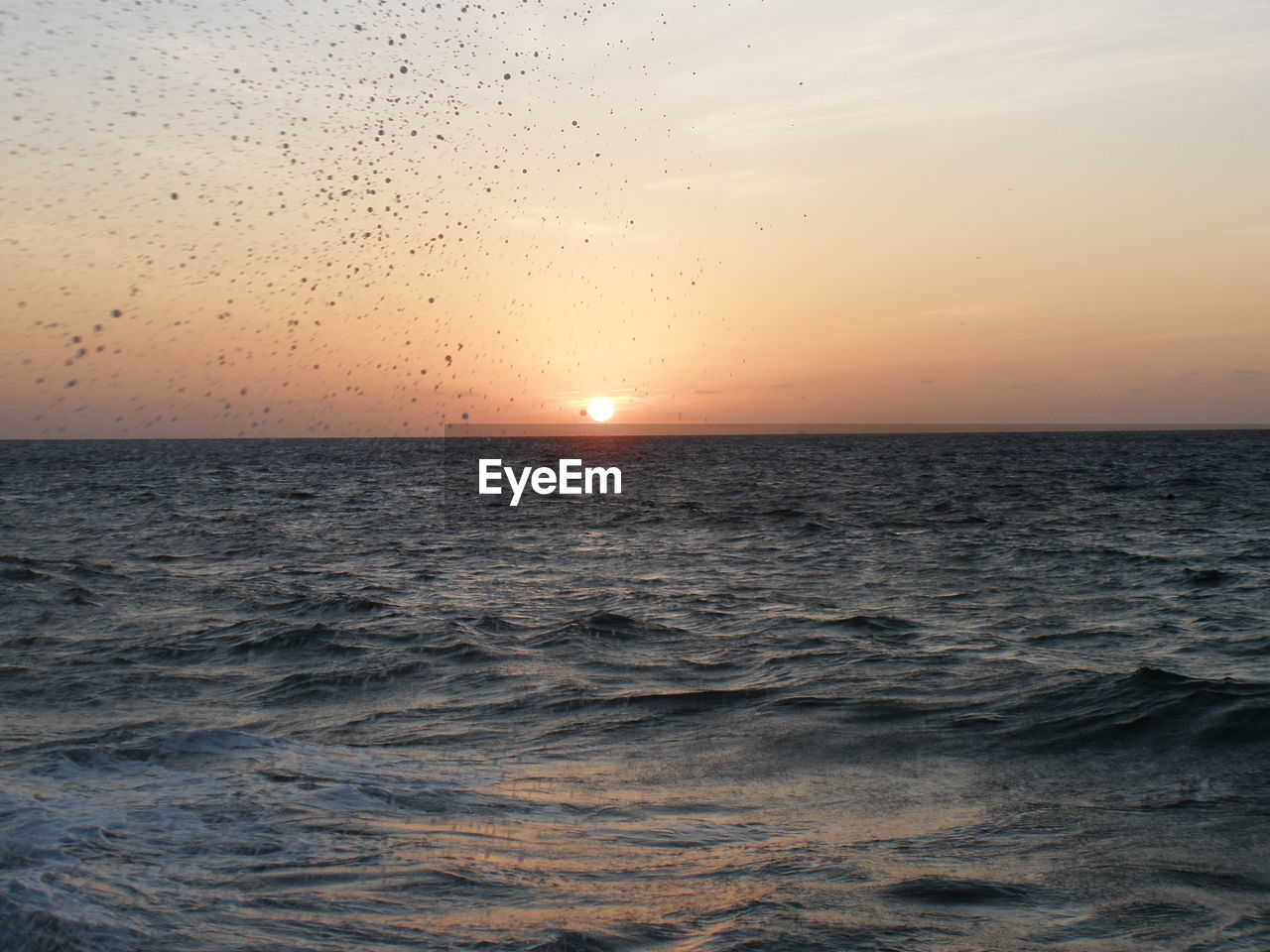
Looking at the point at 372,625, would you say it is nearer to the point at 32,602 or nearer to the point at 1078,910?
the point at 32,602

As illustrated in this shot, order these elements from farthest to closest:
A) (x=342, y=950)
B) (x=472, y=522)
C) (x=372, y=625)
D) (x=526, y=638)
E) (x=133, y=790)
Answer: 1. (x=472, y=522)
2. (x=372, y=625)
3. (x=526, y=638)
4. (x=133, y=790)
5. (x=342, y=950)

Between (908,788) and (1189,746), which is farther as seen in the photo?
(1189,746)

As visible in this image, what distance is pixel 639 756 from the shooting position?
9.21 meters

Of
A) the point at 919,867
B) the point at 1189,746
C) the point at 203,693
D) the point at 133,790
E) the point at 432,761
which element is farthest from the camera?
the point at 203,693

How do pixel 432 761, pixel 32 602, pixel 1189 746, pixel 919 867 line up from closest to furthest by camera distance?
pixel 919 867 < pixel 432 761 < pixel 1189 746 < pixel 32 602

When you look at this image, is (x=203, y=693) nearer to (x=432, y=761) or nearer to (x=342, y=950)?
(x=432, y=761)

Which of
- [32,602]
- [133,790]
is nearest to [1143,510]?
[32,602]

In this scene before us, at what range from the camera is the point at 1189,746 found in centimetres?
956

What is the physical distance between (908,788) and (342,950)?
14.9 ft

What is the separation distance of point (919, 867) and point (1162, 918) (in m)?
1.27

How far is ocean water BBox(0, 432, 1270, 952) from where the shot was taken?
582 centimetres

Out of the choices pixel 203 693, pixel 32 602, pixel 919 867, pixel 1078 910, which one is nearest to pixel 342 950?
pixel 919 867

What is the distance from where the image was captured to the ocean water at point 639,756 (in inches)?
229

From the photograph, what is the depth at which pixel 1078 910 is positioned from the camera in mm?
5965
